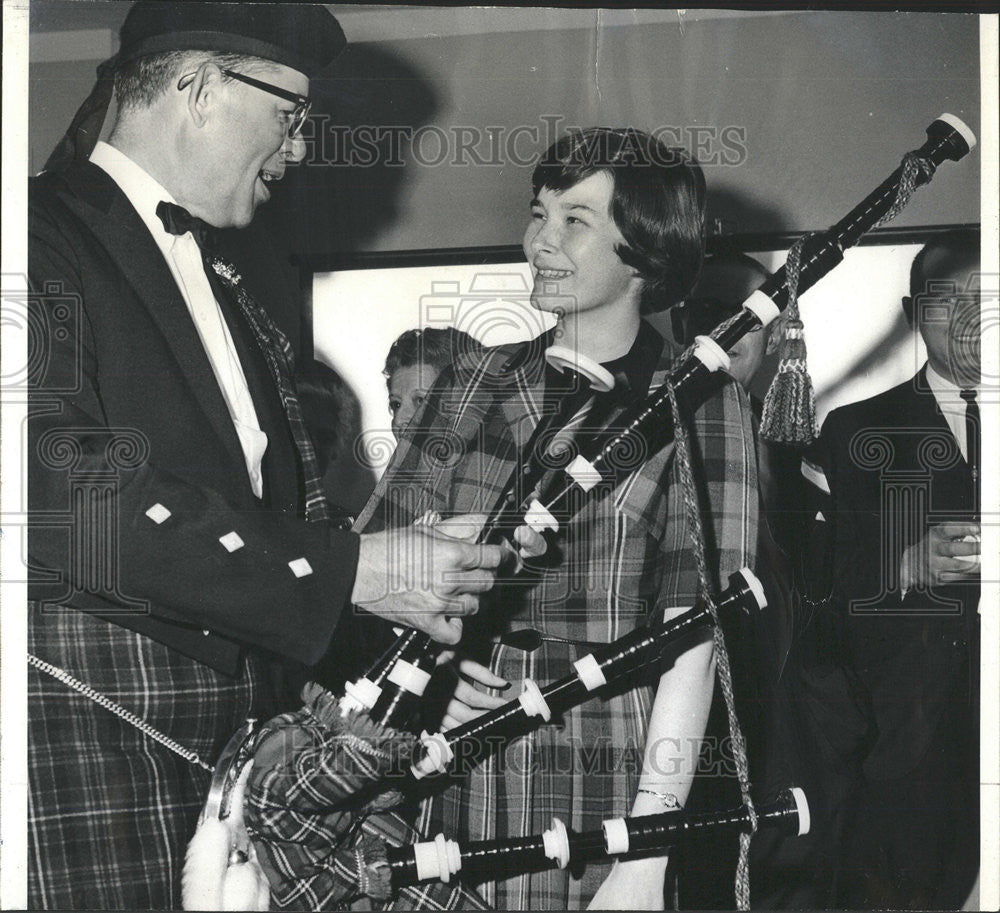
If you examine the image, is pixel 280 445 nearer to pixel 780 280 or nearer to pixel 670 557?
pixel 670 557

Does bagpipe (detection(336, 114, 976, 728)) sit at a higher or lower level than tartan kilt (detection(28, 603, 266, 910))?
higher

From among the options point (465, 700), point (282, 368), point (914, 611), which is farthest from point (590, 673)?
point (282, 368)

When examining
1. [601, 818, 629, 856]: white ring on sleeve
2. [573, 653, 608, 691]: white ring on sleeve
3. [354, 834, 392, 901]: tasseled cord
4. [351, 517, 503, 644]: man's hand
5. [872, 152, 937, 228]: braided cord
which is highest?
[872, 152, 937, 228]: braided cord

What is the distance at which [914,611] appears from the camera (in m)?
1.74

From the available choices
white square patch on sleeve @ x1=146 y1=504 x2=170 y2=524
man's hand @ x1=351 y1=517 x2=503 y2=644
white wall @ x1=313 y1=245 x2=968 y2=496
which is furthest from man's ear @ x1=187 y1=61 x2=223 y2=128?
man's hand @ x1=351 y1=517 x2=503 y2=644

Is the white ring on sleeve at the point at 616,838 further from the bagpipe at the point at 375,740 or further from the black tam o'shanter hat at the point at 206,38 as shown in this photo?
the black tam o'shanter hat at the point at 206,38

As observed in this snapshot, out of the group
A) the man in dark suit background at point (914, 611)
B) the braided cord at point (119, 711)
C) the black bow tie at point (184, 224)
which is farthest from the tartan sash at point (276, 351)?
the man in dark suit background at point (914, 611)

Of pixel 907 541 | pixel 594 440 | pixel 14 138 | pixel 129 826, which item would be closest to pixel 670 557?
pixel 594 440

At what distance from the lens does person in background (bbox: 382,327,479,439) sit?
168cm

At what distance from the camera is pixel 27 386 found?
164 centimetres

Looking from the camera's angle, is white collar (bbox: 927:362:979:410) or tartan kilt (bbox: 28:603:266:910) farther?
white collar (bbox: 927:362:979:410)

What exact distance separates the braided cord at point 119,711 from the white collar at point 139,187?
0.62 metres

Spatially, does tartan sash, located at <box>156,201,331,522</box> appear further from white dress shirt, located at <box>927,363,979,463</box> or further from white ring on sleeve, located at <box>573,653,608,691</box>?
white dress shirt, located at <box>927,363,979,463</box>

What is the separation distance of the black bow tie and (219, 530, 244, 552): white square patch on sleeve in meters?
0.43
